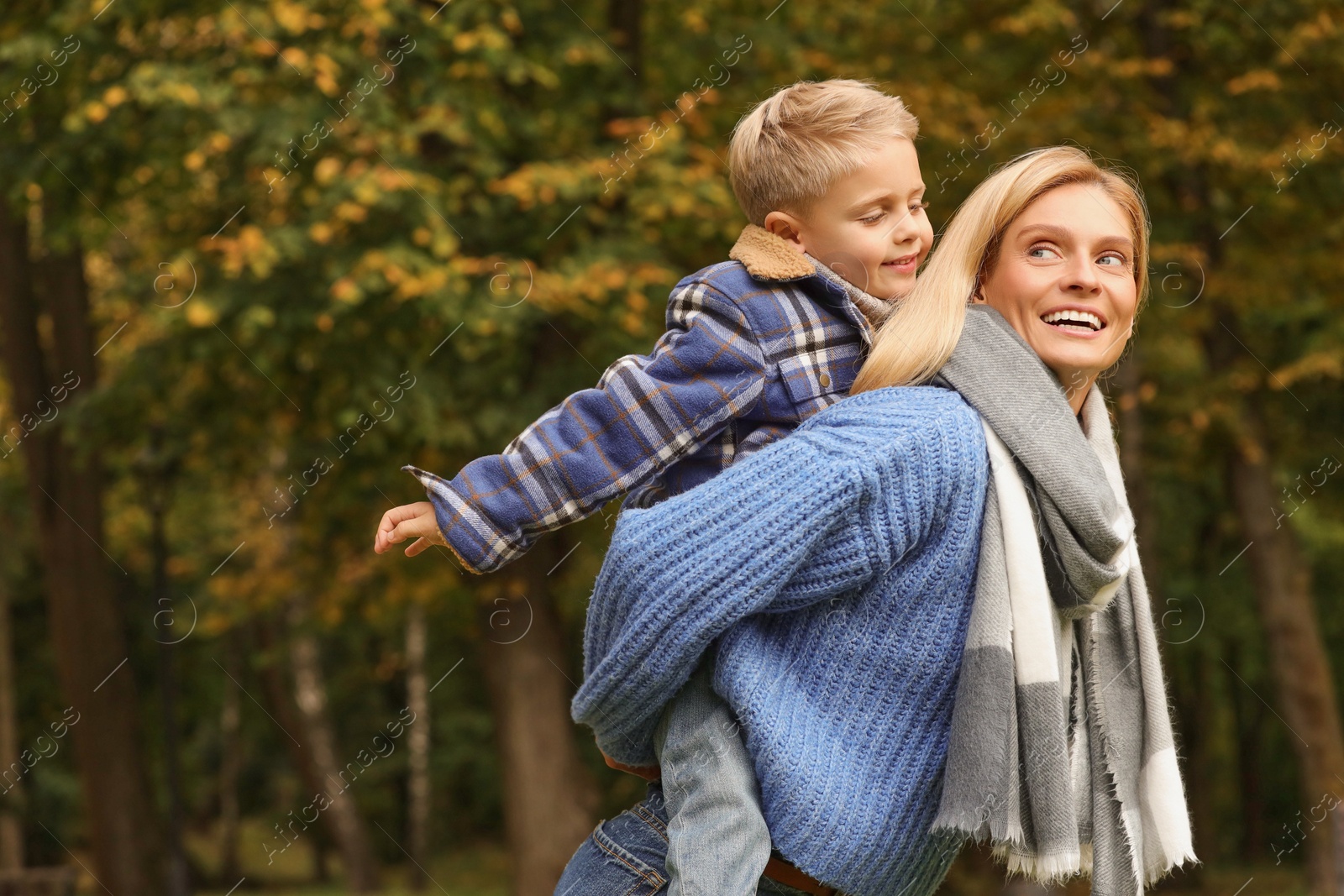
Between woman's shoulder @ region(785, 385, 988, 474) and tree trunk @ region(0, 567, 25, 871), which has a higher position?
woman's shoulder @ region(785, 385, 988, 474)

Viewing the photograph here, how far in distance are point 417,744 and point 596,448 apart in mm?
19458

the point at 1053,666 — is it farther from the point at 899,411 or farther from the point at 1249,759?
→ the point at 1249,759

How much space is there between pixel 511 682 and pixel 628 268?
3095 millimetres

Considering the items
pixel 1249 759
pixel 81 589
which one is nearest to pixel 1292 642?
pixel 81 589

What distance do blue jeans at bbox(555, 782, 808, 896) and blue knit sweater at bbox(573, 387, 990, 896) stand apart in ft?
0.57

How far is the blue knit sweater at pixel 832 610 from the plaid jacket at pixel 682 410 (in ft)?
0.35

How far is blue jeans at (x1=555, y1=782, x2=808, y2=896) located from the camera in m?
1.99

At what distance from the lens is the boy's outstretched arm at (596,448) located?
1972mm

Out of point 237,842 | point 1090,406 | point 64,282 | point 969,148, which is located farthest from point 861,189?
point 237,842

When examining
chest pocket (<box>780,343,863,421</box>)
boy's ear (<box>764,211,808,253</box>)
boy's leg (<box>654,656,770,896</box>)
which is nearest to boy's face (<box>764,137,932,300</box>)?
boy's ear (<box>764,211,808,253</box>)

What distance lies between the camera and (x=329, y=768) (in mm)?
18406

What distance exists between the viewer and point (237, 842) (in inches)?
1029

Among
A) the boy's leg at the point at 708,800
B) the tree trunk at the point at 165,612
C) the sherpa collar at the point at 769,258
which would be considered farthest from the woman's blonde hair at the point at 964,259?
the tree trunk at the point at 165,612

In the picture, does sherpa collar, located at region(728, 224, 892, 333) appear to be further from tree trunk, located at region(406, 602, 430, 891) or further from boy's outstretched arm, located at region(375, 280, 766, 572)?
tree trunk, located at region(406, 602, 430, 891)
